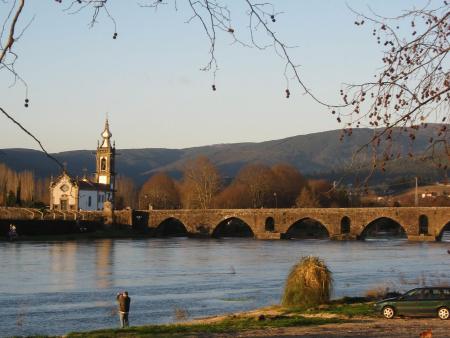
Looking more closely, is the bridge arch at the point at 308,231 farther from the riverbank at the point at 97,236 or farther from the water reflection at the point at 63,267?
the water reflection at the point at 63,267

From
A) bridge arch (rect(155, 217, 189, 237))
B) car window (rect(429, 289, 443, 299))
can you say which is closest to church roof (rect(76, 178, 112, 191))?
bridge arch (rect(155, 217, 189, 237))

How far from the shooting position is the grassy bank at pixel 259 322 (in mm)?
17734

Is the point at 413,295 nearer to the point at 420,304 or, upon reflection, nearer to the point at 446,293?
the point at 420,304

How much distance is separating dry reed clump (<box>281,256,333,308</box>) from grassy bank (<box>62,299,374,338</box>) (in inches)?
16.4

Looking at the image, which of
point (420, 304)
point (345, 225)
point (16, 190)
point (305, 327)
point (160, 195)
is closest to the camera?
point (305, 327)

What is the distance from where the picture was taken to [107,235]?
302 ft

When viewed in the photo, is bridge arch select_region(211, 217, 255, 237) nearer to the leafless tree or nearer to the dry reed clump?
the leafless tree

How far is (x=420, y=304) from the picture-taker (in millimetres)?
20578

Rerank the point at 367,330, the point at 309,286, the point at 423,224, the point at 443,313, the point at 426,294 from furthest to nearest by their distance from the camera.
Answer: the point at 423,224
the point at 309,286
the point at 426,294
the point at 443,313
the point at 367,330

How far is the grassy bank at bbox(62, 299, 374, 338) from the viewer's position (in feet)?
58.2

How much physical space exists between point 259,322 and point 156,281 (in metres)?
17.5

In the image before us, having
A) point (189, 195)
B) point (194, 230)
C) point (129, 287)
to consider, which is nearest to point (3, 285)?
point (129, 287)

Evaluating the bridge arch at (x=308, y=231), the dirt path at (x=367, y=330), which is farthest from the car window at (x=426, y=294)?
the bridge arch at (x=308, y=231)

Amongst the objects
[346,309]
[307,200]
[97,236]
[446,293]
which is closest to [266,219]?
[97,236]
